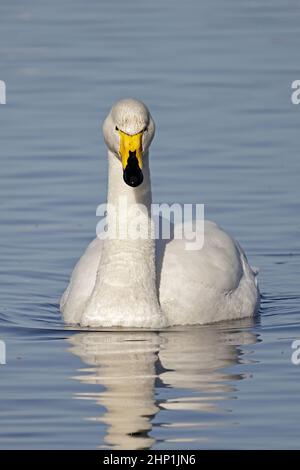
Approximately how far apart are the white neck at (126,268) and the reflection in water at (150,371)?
0.17 metres

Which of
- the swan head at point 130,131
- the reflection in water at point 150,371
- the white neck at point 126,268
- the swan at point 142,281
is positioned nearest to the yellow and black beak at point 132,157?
the swan head at point 130,131

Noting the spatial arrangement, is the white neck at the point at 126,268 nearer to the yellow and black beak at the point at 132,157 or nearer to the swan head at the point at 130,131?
the swan head at the point at 130,131

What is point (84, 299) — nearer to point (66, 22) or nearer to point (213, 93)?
point (213, 93)

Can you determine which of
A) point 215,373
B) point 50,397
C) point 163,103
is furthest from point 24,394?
point 163,103

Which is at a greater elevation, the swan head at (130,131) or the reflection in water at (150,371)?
the swan head at (130,131)

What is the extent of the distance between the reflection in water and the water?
21mm

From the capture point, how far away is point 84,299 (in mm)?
13852

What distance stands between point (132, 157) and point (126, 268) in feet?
4.41

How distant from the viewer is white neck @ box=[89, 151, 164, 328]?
1343cm

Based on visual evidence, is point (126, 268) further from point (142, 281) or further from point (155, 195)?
point (155, 195)

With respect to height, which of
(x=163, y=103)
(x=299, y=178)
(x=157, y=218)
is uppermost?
(x=163, y=103)

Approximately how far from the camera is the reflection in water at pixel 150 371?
1108cm
